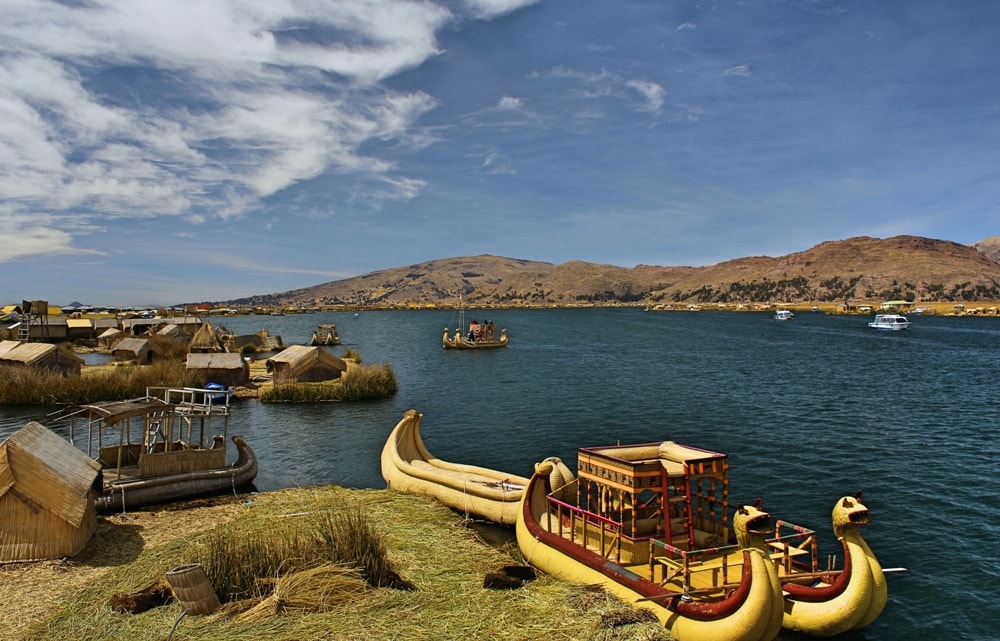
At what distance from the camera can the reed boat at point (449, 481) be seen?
1861cm

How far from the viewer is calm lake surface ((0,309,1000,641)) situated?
1756 cm

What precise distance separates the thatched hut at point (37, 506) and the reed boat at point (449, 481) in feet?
29.9

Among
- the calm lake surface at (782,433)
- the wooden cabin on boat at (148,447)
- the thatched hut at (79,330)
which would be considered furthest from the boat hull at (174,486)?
the thatched hut at (79,330)

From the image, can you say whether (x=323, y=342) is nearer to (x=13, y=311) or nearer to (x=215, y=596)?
(x=13, y=311)

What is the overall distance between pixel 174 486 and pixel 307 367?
80.6 ft

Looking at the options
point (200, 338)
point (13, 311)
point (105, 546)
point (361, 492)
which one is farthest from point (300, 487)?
point (13, 311)

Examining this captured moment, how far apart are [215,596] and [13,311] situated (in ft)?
376

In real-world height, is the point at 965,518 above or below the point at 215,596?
below

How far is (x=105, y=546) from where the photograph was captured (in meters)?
15.8

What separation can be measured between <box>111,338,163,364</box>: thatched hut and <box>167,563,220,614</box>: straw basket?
53.8 metres

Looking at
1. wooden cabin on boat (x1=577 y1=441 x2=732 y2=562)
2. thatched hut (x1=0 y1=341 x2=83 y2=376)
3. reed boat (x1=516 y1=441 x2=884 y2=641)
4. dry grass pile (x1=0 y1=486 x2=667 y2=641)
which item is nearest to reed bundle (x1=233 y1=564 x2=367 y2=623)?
dry grass pile (x1=0 y1=486 x2=667 y2=641)

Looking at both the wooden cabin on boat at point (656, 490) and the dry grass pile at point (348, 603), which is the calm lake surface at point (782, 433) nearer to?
the wooden cabin on boat at point (656, 490)

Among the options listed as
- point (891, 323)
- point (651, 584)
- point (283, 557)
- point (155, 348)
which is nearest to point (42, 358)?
point (155, 348)

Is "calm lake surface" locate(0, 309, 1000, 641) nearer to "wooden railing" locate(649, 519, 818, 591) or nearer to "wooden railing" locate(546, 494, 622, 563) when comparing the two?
"wooden railing" locate(649, 519, 818, 591)
